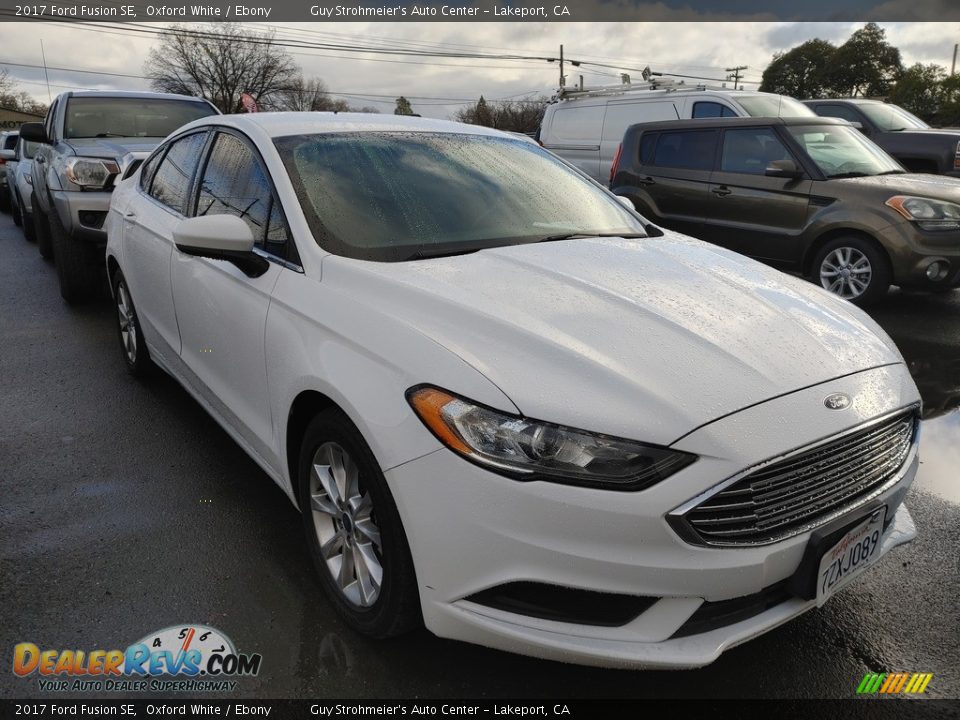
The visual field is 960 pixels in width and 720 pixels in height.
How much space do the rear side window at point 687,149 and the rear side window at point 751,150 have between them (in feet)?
0.58

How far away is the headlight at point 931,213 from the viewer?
19.9 ft

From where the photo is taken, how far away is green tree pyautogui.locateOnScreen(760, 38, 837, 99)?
5095 centimetres

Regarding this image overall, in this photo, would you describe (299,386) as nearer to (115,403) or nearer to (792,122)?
(115,403)

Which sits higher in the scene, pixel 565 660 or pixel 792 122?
pixel 792 122

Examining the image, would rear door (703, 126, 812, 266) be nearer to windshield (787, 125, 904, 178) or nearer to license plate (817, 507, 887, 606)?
windshield (787, 125, 904, 178)

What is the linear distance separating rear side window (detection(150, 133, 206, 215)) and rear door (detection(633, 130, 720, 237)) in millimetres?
5464

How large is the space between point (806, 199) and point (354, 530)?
602 cm

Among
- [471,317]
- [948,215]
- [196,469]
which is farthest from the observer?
[948,215]

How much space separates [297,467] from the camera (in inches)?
99.3

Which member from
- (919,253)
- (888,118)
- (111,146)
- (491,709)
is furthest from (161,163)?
(888,118)

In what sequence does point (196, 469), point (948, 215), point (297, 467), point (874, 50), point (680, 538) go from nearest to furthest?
point (680, 538), point (297, 467), point (196, 469), point (948, 215), point (874, 50)

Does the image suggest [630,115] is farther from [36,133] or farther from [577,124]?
[36,133]

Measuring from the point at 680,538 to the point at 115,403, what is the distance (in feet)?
12.2

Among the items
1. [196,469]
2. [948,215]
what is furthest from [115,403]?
[948,215]
